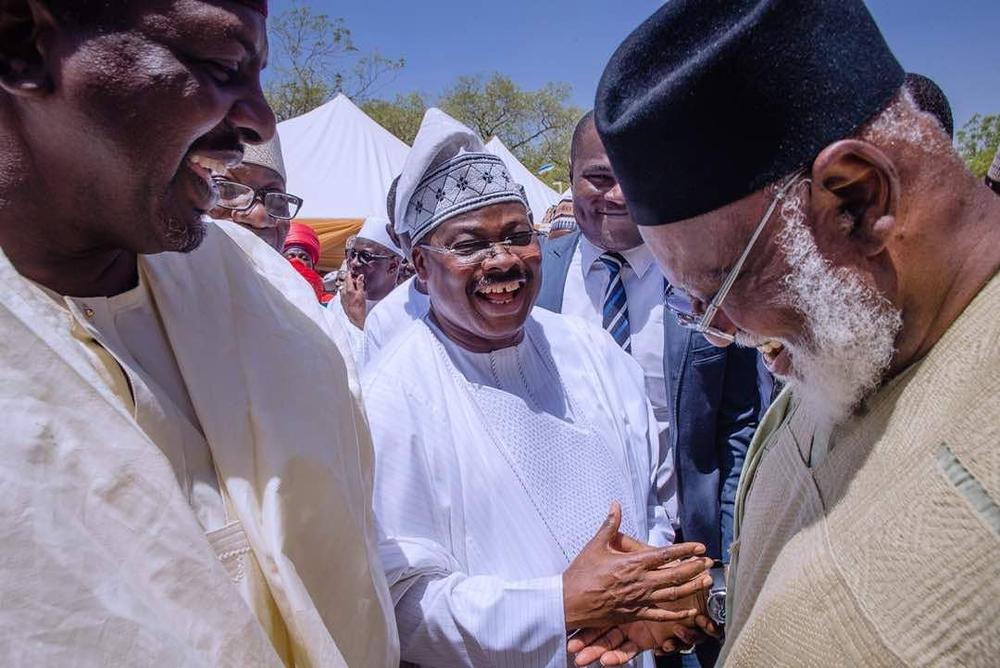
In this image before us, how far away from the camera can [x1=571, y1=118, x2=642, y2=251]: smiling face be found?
342 centimetres

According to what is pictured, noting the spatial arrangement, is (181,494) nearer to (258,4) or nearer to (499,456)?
(258,4)

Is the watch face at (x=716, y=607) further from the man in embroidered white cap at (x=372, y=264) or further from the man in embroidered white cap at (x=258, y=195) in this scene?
the man in embroidered white cap at (x=372, y=264)

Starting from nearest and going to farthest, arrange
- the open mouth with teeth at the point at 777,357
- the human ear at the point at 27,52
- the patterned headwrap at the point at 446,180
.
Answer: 1. the human ear at the point at 27,52
2. the open mouth with teeth at the point at 777,357
3. the patterned headwrap at the point at 446,180

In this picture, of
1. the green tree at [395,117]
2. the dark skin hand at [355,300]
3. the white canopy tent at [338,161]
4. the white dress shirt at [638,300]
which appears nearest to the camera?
the white dress shirt at [638,300]

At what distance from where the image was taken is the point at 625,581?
1852 mm

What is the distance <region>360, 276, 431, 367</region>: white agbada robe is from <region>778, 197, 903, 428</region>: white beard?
2587 mm

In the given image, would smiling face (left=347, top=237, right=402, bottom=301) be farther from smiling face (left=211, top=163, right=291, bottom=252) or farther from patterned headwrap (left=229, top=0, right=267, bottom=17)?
patterned headwrap (left=229, top=0, right=267, bottom=17)

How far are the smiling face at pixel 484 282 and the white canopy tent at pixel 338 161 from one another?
14.0 metres

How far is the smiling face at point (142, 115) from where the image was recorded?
1.13 metres

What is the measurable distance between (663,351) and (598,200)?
33.3 inches

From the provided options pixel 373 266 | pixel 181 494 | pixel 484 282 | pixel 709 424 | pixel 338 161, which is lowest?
pixel 181 494

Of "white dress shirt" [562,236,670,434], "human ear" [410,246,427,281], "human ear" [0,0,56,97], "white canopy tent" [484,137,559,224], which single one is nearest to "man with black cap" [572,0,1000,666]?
"human ear" [0,0,56,97]

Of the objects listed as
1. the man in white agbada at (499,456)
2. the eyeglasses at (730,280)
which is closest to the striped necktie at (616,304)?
the man in white agbada at (499,456)

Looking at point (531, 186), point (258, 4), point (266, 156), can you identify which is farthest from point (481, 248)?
point (531, 186)
